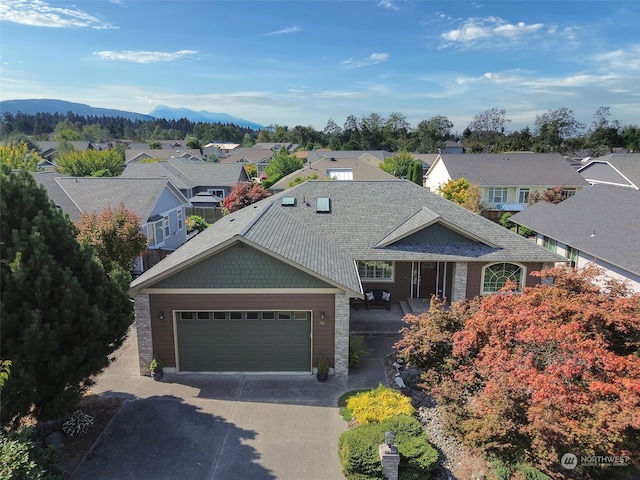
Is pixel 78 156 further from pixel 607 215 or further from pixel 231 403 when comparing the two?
pixel 607 215

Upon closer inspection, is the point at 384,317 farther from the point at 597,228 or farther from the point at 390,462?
the point at 597,228

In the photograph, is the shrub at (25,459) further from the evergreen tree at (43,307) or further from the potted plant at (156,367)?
the potted plant at (156,367)

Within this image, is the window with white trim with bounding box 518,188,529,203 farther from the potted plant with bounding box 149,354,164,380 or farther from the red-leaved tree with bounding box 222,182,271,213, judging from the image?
the potted plant with bounding box 149,354,164,380

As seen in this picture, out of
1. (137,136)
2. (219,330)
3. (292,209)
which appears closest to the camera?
(219,330)

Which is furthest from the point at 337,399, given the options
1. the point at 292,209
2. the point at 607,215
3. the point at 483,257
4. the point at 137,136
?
the point at 137,136

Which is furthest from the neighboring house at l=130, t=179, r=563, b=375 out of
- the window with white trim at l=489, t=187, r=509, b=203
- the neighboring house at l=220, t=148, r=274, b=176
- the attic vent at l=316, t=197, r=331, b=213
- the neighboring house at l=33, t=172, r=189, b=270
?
the neighboring house at l=220, t=148, r=274, b=176
